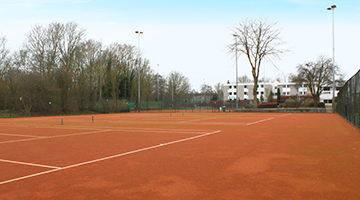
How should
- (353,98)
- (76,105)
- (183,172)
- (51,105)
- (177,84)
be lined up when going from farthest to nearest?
(177,84)
(76,105)
(51,105)
(353,98)
(183,172)

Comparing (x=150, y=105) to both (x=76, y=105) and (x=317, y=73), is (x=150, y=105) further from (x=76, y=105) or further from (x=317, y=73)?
(x=317, y=73)

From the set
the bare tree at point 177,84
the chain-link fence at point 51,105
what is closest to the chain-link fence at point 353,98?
the chain-link fence at point 51,105

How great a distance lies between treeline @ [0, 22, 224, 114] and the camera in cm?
3278

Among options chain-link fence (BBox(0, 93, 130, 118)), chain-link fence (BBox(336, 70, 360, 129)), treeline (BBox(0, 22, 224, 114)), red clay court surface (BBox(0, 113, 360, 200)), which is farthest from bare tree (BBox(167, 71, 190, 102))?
red clay court surface (BBox(0, 113, 360, 200))

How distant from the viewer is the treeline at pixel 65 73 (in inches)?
1291

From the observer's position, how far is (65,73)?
39250mm

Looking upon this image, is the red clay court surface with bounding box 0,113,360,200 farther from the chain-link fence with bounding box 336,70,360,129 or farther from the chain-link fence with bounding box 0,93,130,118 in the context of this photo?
the chain-link fence with bounding box 0,93,130,118

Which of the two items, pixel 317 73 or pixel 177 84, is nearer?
pixel 317 73

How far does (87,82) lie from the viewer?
44.8m

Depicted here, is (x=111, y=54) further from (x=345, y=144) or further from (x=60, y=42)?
(x=345, y=144)

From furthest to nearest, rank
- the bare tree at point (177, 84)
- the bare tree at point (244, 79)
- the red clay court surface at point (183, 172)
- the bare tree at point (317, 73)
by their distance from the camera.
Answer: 1. the bare tree at point (244, 79)
2. the bare tree at point (177, 84)
3. the bare tree at point (317, 73)
4. the red clay court surface at point (183, 172)

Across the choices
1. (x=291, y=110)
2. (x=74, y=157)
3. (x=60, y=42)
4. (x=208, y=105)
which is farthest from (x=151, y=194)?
(x=208, y=105)

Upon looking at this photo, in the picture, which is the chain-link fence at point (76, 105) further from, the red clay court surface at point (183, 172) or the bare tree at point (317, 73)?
the red clay court surface at point (183, 172)

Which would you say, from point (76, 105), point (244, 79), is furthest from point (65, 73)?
point (244, 79)
